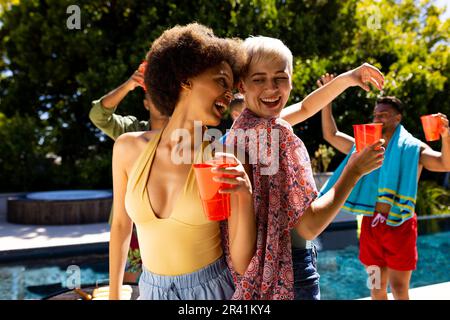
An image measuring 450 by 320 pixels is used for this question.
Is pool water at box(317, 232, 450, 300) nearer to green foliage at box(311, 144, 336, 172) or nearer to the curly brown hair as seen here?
green foliage at box(311, 144, 336, 172)

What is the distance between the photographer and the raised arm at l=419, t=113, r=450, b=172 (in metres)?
3.48

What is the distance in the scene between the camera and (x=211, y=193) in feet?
4.69

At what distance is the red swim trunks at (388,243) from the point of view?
12.4 feet

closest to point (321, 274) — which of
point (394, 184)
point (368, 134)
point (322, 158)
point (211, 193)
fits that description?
point (394, 184)

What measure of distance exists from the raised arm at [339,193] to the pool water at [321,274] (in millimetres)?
4180

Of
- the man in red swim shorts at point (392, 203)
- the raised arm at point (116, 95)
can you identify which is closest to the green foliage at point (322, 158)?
the man in red swim shorts at point (392, 203)

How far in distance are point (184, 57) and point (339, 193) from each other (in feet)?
2.30

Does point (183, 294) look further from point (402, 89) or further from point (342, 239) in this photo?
point (402, 89)

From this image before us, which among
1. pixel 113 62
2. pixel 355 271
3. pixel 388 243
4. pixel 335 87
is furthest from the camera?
pixel 113 62

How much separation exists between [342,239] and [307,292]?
669 centimetres

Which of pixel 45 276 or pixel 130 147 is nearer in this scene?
pixel 130 147

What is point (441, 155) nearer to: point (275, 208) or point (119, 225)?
point (275, 208)

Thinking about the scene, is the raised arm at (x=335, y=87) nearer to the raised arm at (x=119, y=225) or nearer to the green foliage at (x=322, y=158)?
the raised arm at (x=119, y=225)

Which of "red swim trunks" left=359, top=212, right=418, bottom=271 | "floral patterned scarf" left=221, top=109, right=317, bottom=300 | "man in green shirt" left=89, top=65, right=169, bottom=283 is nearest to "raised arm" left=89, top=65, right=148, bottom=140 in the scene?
"man in green shirt" left=89, top=65, right=169, bottom=283
